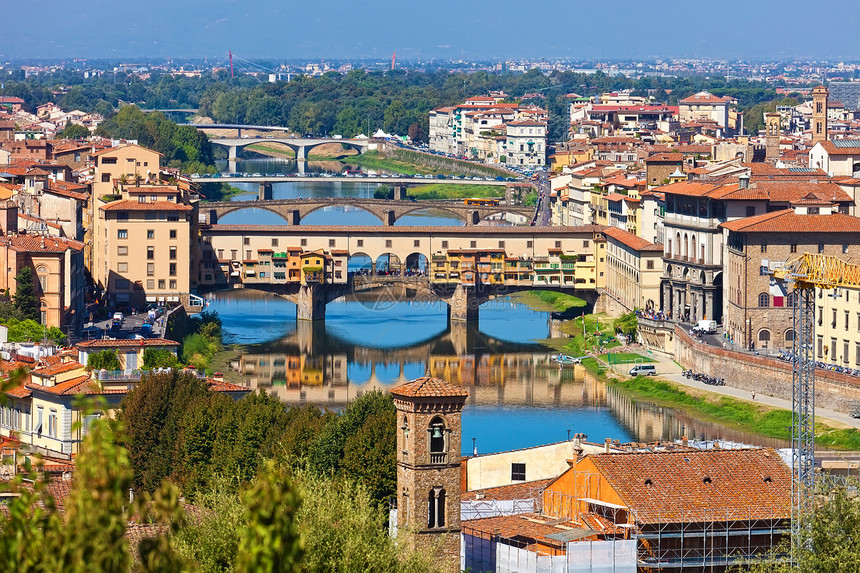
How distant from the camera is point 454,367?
4444 cm

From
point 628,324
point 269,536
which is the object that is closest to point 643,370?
point 628,324

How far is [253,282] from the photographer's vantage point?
54.0m

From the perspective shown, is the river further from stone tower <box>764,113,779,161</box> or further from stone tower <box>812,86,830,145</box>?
stone tower <box>812,86,830,145</box>

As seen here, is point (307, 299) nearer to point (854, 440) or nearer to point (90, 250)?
point (90, 250)

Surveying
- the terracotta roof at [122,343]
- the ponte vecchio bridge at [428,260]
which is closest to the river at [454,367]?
the ponte vecchio bridge at [428,260]

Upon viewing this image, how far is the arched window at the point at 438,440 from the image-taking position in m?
18.8

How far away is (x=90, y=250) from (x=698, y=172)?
17342 mm

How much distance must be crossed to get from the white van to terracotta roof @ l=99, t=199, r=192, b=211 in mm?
15020

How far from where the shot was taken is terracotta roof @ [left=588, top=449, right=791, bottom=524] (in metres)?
19.5

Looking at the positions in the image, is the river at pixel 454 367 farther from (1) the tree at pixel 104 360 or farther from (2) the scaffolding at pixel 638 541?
(2) the scaffolding at pixel 638 541

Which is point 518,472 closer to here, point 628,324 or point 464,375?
point 464,375

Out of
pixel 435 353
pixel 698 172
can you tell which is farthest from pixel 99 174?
pixel 698 172

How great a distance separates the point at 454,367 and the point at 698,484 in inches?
961

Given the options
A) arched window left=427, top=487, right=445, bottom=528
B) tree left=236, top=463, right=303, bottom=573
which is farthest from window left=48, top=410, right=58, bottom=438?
tree left=236, top=463, right=303, bottom=573
